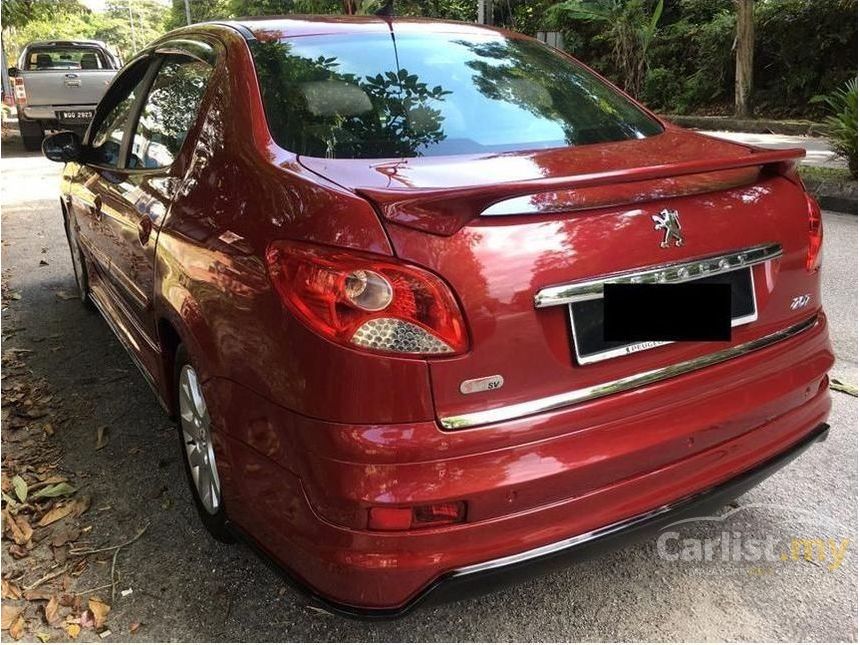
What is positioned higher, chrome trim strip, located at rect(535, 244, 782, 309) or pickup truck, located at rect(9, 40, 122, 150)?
pickup truck, located at rect(9, 40, 122, 150)

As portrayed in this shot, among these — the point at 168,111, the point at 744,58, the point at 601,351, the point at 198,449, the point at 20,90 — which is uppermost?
the point at 744,58

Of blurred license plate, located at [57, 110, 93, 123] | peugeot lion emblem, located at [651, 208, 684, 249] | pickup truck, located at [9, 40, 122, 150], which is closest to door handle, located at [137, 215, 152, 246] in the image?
peugeot lion emblem, located at [651, 208, 684, 249]

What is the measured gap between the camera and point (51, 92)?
13102mm

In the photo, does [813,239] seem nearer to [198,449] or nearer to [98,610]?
[198,449]

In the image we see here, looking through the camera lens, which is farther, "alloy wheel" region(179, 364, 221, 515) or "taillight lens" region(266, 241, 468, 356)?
"alloy wheel" region(179, 364, 221, 515)

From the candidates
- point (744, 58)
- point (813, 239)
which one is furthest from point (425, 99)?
point (744, 58)

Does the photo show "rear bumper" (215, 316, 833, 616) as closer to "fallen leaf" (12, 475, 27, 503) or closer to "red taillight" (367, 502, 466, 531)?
"red taillight" (367, 502, 466, 531)

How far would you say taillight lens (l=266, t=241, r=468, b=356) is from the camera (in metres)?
1.59

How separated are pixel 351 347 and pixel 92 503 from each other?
1746mm

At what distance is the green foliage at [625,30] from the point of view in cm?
1636

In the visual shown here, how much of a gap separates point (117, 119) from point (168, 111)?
0.91m

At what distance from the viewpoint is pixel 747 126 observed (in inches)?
572

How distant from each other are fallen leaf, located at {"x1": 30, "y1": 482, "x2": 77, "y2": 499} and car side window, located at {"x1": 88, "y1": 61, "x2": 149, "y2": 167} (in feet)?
4.54

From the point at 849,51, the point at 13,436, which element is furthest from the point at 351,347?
the point at 849,51
